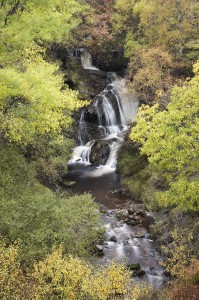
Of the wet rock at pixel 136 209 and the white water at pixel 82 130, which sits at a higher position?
the white water at pixel 82 130

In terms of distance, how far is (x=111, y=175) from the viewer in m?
30.0

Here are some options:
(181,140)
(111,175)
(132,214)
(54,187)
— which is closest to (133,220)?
(132,214)

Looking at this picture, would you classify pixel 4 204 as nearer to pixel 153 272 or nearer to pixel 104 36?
pixel 153 272

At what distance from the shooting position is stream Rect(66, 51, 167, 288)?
1844 cm

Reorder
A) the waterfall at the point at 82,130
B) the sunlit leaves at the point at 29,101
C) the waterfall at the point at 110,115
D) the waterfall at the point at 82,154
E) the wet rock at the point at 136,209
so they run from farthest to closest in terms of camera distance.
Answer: the waterfall at the point at 82,130 → the waterfall at the point at 110,115 → the waterfall at the point at 82,154 → the wet rock at the point at 136,209 → the sunlit leaves at the point at 29,101

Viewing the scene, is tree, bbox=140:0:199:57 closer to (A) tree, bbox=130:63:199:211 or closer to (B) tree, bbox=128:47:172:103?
(B) tree, bbox=128:47:172:103

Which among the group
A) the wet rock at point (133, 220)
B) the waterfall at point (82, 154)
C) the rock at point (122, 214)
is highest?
the waterfall at point (82, 154)

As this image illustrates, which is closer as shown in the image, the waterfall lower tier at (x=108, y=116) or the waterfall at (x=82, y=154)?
the waterfall at (x=82, y=154)

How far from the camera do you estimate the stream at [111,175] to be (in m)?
18.4

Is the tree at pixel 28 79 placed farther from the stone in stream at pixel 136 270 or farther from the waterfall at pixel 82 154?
the waterfall at pixel 82 154

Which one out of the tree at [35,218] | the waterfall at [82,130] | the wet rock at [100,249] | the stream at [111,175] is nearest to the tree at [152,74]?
the stream at [111,175]

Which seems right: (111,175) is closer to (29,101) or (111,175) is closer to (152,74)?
(152,74)

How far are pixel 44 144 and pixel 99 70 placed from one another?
19534 mm

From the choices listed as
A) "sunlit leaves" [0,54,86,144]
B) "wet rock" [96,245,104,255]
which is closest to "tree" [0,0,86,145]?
"sunlit leaves" [0,54,86,144]
